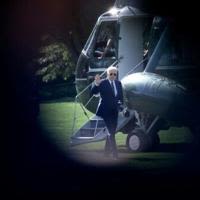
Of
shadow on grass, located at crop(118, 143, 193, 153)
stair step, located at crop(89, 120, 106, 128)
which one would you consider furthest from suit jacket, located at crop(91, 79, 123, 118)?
stair step, located at crop(89, 120, 106, 128)

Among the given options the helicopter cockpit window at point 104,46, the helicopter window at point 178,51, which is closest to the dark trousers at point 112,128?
the helicopter window at point 178,51

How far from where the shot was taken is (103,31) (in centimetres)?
1870

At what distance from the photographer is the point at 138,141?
55.3 ft

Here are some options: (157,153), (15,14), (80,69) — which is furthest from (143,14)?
(15,14)

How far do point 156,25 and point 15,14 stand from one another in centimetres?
1037

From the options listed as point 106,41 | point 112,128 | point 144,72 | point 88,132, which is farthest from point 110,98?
point 106,41

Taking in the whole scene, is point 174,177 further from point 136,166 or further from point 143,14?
point 143,14

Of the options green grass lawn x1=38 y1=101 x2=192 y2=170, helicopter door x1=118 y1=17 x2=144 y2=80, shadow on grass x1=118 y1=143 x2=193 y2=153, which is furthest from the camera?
helicopter door x1=118 y1=17 x2=144 y2=80

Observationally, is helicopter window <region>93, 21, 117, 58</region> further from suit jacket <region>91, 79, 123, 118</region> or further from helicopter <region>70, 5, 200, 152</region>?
suit jacket <region>91, 79, 123, 118</region>

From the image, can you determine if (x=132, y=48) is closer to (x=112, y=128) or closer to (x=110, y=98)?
(x=110, y=98)

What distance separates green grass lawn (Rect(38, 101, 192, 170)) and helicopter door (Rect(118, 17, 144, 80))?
6.12 feet

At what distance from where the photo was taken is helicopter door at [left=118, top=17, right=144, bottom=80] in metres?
17.9

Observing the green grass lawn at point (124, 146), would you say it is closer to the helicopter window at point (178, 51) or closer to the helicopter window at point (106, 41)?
the helicopter window at point (178, 51)

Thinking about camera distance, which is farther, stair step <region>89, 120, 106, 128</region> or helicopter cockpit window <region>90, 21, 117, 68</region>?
helicopter cockpit window <region>90, 21, 117, 68</region>
